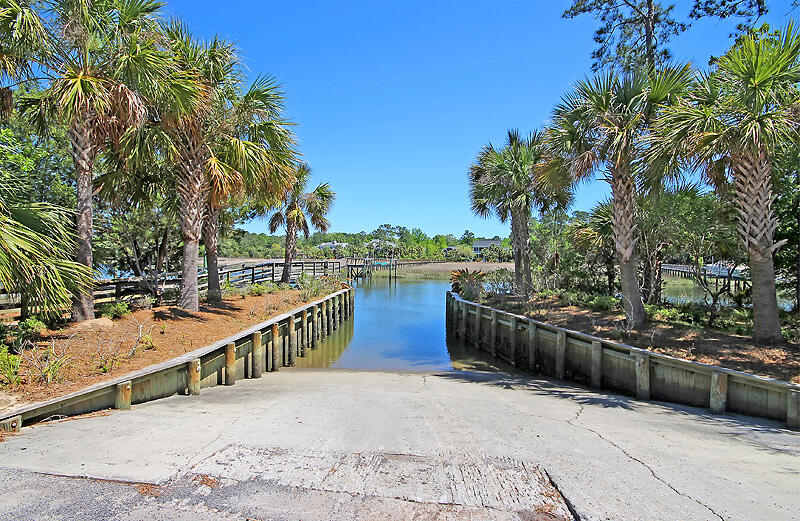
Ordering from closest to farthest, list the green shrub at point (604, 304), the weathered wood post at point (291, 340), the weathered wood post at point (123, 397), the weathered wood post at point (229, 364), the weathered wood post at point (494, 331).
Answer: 1. the weathered wood post at point (123, 397)
2. the weathered wood post at point (229, 364)
3. the green shrub at point (604, 304)
4. the weathered wood post at point (291, 340)
5. the weathered wood post at point (494, 331)

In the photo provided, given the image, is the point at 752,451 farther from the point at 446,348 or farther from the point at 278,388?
the point at 446,348

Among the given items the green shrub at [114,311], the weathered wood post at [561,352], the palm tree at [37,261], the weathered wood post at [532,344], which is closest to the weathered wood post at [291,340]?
the green shrub at [114,311]

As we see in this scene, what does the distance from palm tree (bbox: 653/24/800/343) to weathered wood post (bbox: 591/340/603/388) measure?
105 inches

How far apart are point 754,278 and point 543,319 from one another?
5.11 m

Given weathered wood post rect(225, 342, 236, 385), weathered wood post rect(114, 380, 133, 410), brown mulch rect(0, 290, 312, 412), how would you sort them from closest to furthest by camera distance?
brown mulch rect(0, 290, 312, 412) → weathered wood post rect(114, 380, 133, 410) → weathered wood post rect(225, 342, 236, 385)

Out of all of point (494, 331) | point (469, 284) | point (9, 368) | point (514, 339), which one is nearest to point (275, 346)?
point (9, 368)

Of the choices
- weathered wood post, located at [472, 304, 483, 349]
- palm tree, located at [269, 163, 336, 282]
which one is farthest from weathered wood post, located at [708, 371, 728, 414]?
palm tree, located at [269, 163, 336, 282]

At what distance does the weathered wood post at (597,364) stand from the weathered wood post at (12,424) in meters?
9.24

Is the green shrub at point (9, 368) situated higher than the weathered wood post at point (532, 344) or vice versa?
the green shrub at point (9, 368)

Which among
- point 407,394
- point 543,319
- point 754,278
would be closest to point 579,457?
point 407,394

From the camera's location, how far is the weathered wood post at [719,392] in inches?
257

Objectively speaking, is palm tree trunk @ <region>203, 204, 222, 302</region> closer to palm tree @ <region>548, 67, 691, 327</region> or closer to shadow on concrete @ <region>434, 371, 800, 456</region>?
shadow on concrete @ <region>434, 371, 800, 456</region>

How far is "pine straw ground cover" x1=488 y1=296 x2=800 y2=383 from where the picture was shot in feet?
22.7

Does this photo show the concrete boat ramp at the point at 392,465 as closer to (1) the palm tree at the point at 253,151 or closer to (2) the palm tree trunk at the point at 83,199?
(2) the palm tree trunk at the point at 83,199
